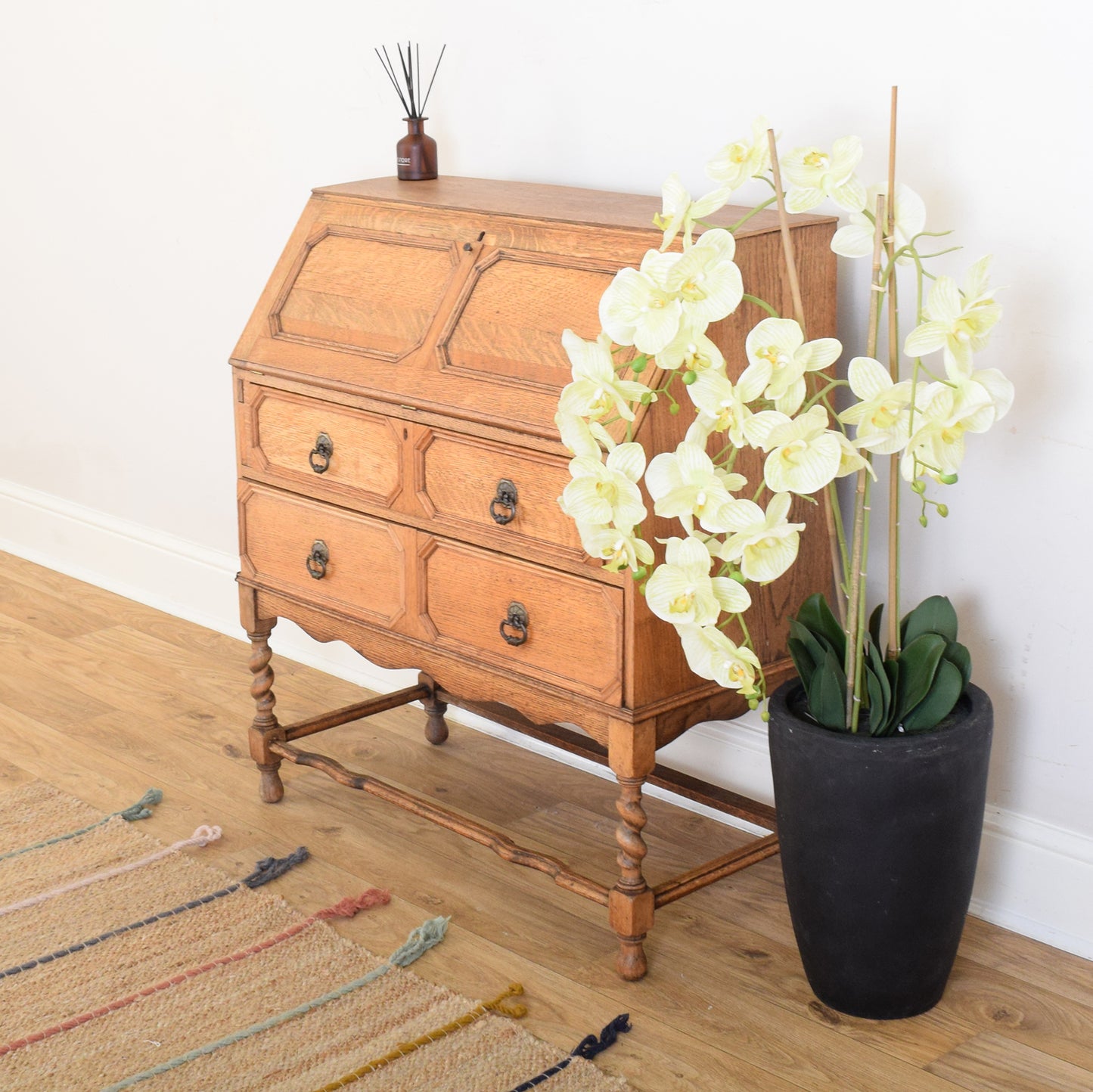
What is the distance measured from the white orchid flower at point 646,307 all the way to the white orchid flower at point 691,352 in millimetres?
17

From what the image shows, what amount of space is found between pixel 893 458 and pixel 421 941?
1.02 m

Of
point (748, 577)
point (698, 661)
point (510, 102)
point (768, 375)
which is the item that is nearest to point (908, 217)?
point (768, 375)

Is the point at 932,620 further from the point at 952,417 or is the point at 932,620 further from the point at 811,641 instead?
the point at 952,417

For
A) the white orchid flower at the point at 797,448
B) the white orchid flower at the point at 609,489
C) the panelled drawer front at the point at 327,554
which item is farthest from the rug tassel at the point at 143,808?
the white orchid flower at the point at 797,448

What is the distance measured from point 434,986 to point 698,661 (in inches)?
26.9

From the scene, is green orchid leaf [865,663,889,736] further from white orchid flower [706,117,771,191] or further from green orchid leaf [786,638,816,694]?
white orchid flower [706,117,771,191]

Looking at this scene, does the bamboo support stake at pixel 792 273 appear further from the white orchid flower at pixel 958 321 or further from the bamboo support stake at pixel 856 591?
the white orchid flower at pixel 958 321

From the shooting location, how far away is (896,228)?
177cm

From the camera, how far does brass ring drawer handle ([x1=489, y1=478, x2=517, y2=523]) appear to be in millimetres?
2059

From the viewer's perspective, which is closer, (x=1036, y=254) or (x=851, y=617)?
(x=851, y=617)

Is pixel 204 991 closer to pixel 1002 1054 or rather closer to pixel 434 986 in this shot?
pixel 434 986

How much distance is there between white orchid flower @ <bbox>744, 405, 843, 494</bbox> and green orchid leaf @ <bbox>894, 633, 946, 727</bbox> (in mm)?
356

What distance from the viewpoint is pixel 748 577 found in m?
1.71

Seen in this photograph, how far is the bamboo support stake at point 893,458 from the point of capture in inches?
69.5
